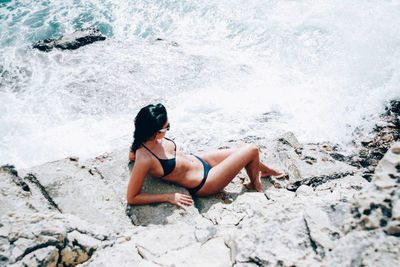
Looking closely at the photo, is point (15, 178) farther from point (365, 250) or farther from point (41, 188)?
point (365, 250)

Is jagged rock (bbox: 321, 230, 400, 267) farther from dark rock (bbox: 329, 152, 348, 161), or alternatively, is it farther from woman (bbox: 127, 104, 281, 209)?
dark rock (bbox: 329, 152, 348, 161)

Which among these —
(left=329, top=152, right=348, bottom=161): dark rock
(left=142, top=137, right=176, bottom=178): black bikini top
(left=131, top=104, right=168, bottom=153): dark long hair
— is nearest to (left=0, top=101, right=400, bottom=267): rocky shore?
(left=142, top=137, right=176, bottom=178): black bikini top

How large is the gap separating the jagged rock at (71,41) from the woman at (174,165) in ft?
24.6

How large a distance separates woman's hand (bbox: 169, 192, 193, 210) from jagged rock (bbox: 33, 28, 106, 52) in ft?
27.2

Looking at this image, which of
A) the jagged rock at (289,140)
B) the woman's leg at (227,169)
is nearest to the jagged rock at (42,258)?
the woman's leg at (227,169)

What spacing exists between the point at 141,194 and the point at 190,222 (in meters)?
0.66

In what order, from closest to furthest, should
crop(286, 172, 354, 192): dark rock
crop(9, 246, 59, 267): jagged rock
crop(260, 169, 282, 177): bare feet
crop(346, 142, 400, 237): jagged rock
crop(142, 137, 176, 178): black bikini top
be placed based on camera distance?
crop(346, 142, 400, 237): jagged rock < crop(9, 246, 59, 267): jagged rock < crop(142, 137, 176, 178): black bikini top < crop(286, 172, 354, 192): dark rock < crop(260, 169, 282, 177): bare feet

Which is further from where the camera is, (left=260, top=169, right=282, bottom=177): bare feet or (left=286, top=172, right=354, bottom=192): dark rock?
(left=260, top=169, right=282, bottom=177): bare feet

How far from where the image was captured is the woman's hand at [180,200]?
3.24 metres

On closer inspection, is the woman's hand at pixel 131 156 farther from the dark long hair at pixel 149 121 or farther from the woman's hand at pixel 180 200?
the woman's hand at pixel 180 200

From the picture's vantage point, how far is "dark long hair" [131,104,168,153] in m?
3.16

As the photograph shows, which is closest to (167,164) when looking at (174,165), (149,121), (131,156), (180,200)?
(174,165)

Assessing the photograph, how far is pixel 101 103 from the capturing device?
23.6ft

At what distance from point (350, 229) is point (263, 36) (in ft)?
32.6
